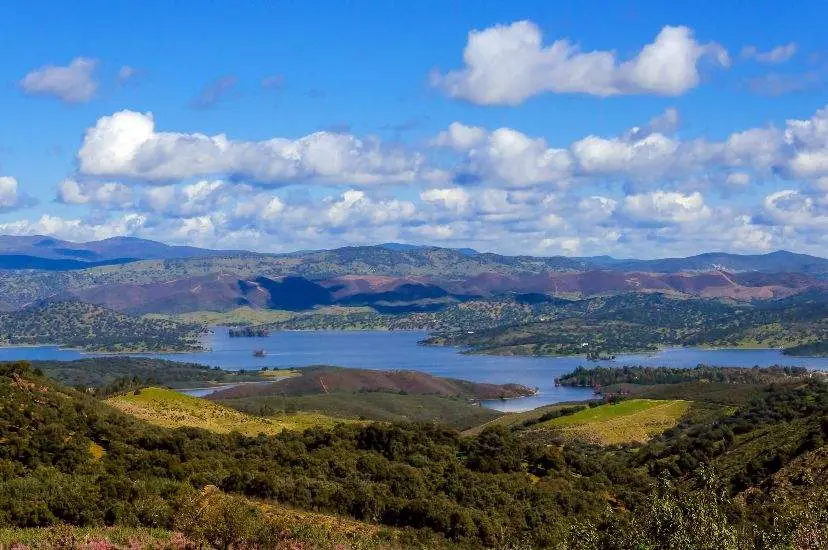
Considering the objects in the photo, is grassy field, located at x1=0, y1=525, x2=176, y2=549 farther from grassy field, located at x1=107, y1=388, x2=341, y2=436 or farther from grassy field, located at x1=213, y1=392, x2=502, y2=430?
grassy field, located at x1=213, y1=392, x2=502, y2=430

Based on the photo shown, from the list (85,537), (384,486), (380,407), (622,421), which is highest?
(85,537)

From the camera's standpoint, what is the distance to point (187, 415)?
269 ft

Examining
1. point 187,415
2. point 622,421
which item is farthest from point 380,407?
point 187,415

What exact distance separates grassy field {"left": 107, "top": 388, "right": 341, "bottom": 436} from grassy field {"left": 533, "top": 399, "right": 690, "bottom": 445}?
1308 inches

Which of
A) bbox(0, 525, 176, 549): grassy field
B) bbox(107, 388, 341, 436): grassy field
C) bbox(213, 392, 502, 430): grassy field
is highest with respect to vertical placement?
bbox(0, 525, 176, 549): grassy field

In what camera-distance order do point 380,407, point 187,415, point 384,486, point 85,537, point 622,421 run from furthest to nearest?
point 380,407, point 622,421, point 187,415, point 384,486, point 85,537

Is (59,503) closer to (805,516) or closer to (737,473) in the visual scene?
(805,516)

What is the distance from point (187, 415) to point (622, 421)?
6395 cm

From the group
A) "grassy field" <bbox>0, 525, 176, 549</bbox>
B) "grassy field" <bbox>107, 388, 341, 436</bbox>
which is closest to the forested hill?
"grassy field" <bbox>0, 525, 176, 549</bbox>

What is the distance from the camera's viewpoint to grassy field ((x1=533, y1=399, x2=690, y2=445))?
363 ft

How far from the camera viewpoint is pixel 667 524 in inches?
992

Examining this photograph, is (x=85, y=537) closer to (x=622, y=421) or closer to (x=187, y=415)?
(x=187, y=415)

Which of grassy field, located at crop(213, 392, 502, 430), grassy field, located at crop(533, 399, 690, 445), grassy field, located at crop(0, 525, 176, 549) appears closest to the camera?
grassy field, located at crop(0, 525, 176, 549)

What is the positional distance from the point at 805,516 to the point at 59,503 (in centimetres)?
2683
